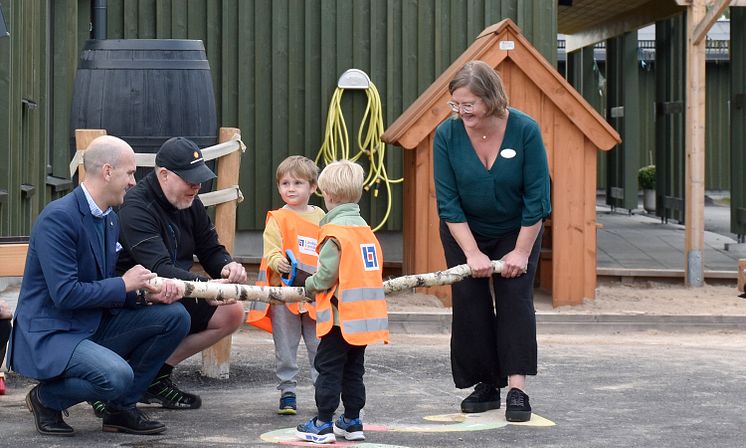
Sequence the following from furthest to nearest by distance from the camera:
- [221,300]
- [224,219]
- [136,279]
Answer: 1. [224,219]
2. [221,300]
3. [136,279]

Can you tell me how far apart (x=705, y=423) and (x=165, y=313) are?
2.39 metres

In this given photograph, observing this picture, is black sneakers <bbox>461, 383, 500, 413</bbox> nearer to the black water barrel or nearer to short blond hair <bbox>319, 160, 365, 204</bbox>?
short blond hair <bbox>319, 160, 365, 204</bbox>

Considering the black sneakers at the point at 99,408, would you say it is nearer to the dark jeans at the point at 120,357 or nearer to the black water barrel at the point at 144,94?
the dark jeans at the point at 120,357

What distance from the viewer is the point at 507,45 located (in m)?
10.0

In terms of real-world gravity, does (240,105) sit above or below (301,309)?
above

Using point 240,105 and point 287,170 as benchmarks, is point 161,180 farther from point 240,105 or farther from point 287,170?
point 240,105

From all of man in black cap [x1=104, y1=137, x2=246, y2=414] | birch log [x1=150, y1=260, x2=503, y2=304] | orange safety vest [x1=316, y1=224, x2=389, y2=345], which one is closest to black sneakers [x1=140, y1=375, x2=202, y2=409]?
man in black cap [x1=104, y1=137, x2=246, y2=414]

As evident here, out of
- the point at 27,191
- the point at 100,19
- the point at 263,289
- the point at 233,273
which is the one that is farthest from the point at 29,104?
the point at 263,289

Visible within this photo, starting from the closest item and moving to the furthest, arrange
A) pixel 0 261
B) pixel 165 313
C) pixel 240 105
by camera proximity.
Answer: pixel 165 313 → pixel 0 261 → pixel 240 105

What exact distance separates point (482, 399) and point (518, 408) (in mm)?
342

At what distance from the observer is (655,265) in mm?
12516

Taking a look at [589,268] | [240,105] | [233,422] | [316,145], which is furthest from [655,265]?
[233,422]

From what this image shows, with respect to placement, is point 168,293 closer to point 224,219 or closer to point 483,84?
point 483,84

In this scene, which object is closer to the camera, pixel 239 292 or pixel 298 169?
pixel 239 292
